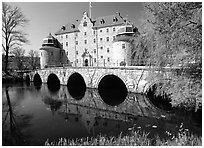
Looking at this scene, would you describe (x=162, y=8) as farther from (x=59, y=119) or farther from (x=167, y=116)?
(x=59, y=119)

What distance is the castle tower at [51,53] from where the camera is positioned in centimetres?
2742

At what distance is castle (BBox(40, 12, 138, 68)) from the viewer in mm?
27922

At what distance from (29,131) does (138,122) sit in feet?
17.0

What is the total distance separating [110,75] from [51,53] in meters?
16.2

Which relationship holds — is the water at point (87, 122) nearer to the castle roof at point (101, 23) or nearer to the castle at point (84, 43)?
the castle at point (84, 43)

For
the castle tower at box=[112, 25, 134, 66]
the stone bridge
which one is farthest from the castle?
the stone bridge

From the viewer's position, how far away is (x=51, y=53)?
28484 millimetres

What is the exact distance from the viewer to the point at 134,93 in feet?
45.2

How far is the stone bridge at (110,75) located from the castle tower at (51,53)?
151 inches

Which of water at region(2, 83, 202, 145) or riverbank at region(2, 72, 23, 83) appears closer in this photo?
water at region(2, 83, 202, 145)

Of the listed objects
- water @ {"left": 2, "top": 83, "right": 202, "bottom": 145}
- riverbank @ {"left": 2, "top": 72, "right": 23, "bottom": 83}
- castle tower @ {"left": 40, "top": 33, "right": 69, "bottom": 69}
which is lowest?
water @ {"left": 2, "top": 83, "right": 202, "bottom": 145}

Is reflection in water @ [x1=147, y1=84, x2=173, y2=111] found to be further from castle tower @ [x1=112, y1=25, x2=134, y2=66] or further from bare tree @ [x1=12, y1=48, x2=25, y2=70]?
bare tree @ [x1=12, y1=48, x2=25, y2=70]

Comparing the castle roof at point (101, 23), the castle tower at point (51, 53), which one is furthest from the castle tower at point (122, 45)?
the castle tower at point (51, 53)

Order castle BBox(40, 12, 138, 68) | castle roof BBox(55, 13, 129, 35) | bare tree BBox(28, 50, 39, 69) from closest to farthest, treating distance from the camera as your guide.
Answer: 1. castle roof BBox(55, 13, 129, 35)
2. castle BBox(40, 12, 138, 68)
3. bare tree BBox(28, 50, 39, 69)
